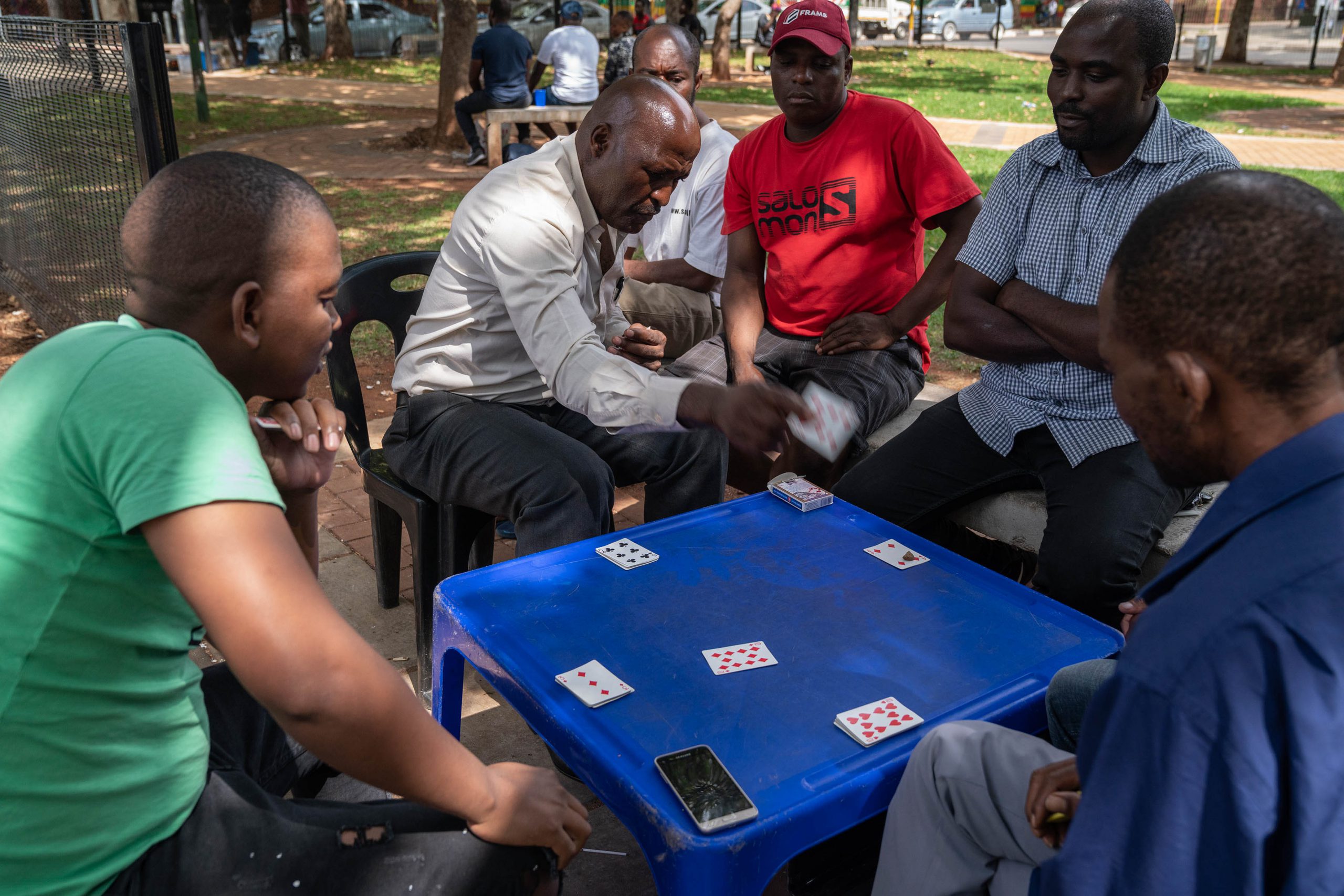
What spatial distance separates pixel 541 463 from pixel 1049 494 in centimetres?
143

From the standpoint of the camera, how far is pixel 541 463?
9.45ft

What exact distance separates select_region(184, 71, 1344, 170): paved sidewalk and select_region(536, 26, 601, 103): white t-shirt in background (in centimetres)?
136

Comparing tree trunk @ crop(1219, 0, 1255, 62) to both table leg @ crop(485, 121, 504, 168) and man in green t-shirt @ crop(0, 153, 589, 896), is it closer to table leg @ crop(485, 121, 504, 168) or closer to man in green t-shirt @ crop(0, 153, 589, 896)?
table leg @ crop(485, 121, 504, 168)

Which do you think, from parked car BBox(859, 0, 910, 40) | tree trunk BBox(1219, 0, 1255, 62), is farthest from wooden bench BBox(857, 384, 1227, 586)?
parked car BBox(859, 0, 910, 40)

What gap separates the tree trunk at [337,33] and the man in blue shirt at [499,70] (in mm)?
16225

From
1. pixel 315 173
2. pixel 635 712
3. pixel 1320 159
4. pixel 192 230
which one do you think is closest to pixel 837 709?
pixel 635 712

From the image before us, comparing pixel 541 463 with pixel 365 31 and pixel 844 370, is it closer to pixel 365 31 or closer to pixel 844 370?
pixel 844 370

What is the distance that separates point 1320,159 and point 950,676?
11.8 m

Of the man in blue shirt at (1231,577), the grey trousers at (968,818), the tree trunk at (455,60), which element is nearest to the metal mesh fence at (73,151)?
the grey trousers at (968,818)

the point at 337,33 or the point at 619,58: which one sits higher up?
the point at 337,33

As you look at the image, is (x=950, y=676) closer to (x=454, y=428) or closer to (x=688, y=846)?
(x=688, y=846)

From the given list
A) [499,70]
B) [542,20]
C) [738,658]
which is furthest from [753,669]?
[542,20]

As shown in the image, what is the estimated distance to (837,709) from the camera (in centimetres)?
196

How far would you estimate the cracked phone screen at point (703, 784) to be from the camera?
5.45 feet
